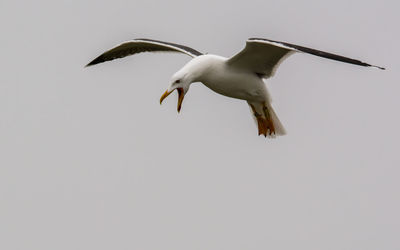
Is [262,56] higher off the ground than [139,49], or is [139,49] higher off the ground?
[139,49]

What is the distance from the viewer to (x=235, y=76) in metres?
13.9

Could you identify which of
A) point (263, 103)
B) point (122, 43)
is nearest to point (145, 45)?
point (122, 43)

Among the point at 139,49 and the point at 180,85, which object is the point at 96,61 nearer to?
the point at 139,49

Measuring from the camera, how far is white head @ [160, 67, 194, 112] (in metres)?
13.2

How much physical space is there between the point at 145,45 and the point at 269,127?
2.56 metres

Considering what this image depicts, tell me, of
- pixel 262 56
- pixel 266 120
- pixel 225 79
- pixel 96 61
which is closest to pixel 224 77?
pixel 225 79

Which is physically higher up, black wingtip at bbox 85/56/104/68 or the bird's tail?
black wingtip at bbox 85/56/104/68

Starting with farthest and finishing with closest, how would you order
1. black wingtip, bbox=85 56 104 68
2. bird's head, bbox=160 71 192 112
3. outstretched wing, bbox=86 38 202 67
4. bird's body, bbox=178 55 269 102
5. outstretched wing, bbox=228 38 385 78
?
black wingtip, bbox=85 56 104 68 → outstretched wing, bbox=86 38 202 67 → bird's body, bbox=178 55 269 102 → bird's head, bbox=160 71 192 112 → outstretched wing, bbox=228 38 385 78

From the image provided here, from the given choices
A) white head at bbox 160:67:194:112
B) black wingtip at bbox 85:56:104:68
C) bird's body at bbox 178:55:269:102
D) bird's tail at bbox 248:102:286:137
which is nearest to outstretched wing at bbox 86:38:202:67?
black wingtip at bbox 85:56:104:68

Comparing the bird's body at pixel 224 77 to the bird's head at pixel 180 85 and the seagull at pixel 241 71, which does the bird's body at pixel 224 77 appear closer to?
the seagull at pixel 241 71

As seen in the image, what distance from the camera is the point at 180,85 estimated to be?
43.5 feet

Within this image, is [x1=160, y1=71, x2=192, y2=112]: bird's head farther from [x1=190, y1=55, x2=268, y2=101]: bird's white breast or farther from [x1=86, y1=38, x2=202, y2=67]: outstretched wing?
[x1=86, y1=38, x2=202, y2=67]: outstretched wing

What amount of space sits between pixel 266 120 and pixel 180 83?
112 inches

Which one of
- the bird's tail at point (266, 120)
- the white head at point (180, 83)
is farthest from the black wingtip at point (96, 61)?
the white head at point (180, 83)
